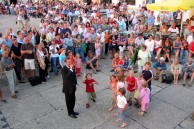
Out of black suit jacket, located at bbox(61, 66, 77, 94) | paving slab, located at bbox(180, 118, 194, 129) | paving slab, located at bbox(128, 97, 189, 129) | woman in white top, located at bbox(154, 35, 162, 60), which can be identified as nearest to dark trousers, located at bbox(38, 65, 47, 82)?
black suit jacket, located at bbox(61, 66, 77, 94)

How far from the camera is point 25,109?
278 inches

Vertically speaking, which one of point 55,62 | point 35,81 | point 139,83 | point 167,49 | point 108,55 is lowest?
point 35,81

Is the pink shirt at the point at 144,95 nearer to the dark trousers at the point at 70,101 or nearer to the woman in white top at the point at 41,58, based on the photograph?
the dark trousers at the point at 70,101

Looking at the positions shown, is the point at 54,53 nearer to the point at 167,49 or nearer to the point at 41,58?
the point at 41,58

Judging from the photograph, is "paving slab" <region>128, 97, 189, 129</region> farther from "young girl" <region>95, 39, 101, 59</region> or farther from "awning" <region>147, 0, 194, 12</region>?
"awning" <region>147, 0, 194, 12</region>

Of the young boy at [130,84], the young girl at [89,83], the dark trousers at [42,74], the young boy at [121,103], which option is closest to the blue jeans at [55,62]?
the dark trousers at [42,74]

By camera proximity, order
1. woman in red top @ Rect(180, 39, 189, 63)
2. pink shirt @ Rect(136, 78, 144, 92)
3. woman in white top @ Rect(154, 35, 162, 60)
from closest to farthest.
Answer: pink shirt @ Rect(136, 78, 144, 92) < woman in red top @ Rect(180, 39, 189, 63) < woman in white top @ Rect(154, 35, 162, 60)

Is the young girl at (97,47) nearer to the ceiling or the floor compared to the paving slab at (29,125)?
nearer to the ceiling

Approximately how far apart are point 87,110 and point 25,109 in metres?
1.95

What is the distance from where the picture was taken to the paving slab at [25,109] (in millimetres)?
6566

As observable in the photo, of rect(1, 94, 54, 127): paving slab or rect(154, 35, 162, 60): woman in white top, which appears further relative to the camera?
rect(154, 35, 162, 60): woman in white top

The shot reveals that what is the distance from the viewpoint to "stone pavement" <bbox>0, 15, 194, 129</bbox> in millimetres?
6199

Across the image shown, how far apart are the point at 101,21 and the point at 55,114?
8.23 metres

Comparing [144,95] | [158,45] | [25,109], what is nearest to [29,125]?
[25,109]
